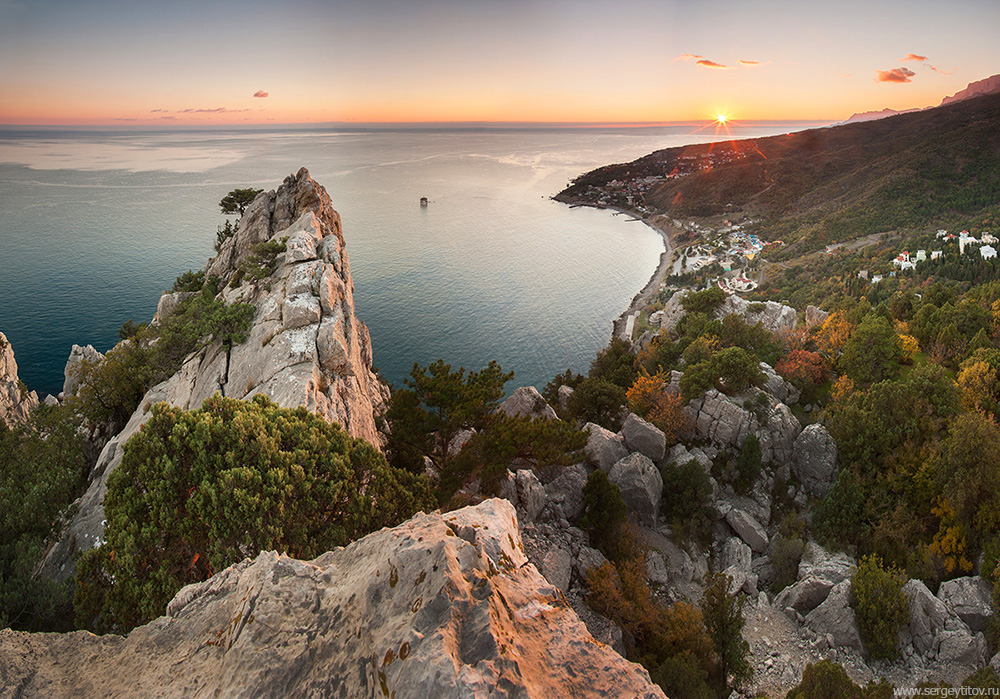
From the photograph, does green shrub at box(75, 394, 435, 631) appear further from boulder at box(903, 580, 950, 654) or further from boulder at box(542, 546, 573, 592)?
boulder at box(903, 580, 950, 654)

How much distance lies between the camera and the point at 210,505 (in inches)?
594

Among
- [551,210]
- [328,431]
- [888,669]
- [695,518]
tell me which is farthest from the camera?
[551,210]

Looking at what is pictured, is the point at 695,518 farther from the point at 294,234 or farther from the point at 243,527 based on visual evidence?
the point at 294,234

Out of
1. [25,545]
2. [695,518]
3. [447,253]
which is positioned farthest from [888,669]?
[447,253]

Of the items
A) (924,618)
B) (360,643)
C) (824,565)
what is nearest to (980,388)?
(824,565)

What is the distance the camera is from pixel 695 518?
112 feet

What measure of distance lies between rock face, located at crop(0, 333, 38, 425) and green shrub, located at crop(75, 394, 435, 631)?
37.8 m

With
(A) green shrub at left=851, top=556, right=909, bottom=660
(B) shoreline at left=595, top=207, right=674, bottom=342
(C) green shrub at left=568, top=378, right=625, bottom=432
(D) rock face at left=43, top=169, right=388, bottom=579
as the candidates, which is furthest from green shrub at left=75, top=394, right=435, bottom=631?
(B) shoreline at left=595, top=207, right=674, bottom=342

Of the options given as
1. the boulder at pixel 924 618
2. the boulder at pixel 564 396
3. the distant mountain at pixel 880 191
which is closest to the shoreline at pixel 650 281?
the distant mountain at pixel 880 191

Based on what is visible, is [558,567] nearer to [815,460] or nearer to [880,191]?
[815,460]

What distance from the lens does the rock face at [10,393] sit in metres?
41.6

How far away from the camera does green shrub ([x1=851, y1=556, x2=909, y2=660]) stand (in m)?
24.7

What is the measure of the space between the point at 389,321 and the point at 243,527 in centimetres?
6564

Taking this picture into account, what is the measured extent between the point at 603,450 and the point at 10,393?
2012 inches
